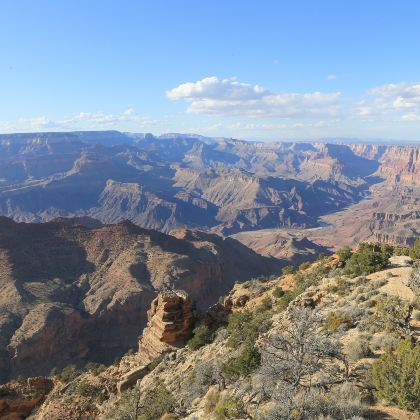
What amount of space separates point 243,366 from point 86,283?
8177cm

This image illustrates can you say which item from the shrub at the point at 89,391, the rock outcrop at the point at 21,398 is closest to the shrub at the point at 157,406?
the shrub at the point at 89,391

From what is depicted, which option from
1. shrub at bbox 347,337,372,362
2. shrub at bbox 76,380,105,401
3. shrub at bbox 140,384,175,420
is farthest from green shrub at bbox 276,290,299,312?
shrub at bbox 76,380,105,401

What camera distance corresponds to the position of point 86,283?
96.9 meters

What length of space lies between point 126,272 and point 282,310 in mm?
68120

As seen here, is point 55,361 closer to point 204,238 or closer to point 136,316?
point 136,316

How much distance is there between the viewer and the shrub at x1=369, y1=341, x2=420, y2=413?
14.2 m

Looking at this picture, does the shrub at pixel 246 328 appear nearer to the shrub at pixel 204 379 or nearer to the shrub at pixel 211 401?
the shrub at pixel 204 379

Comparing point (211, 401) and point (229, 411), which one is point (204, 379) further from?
point (229, 411)

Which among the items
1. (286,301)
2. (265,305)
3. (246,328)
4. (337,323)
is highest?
(337,323)

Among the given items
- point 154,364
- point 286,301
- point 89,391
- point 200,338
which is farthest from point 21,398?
point 286,301

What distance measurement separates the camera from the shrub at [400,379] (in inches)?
559

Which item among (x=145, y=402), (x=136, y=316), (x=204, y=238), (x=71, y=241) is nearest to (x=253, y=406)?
(x=145, y=402)

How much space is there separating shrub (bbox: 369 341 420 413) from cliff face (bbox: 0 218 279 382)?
2655 inches

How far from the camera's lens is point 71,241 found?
4370 inches
